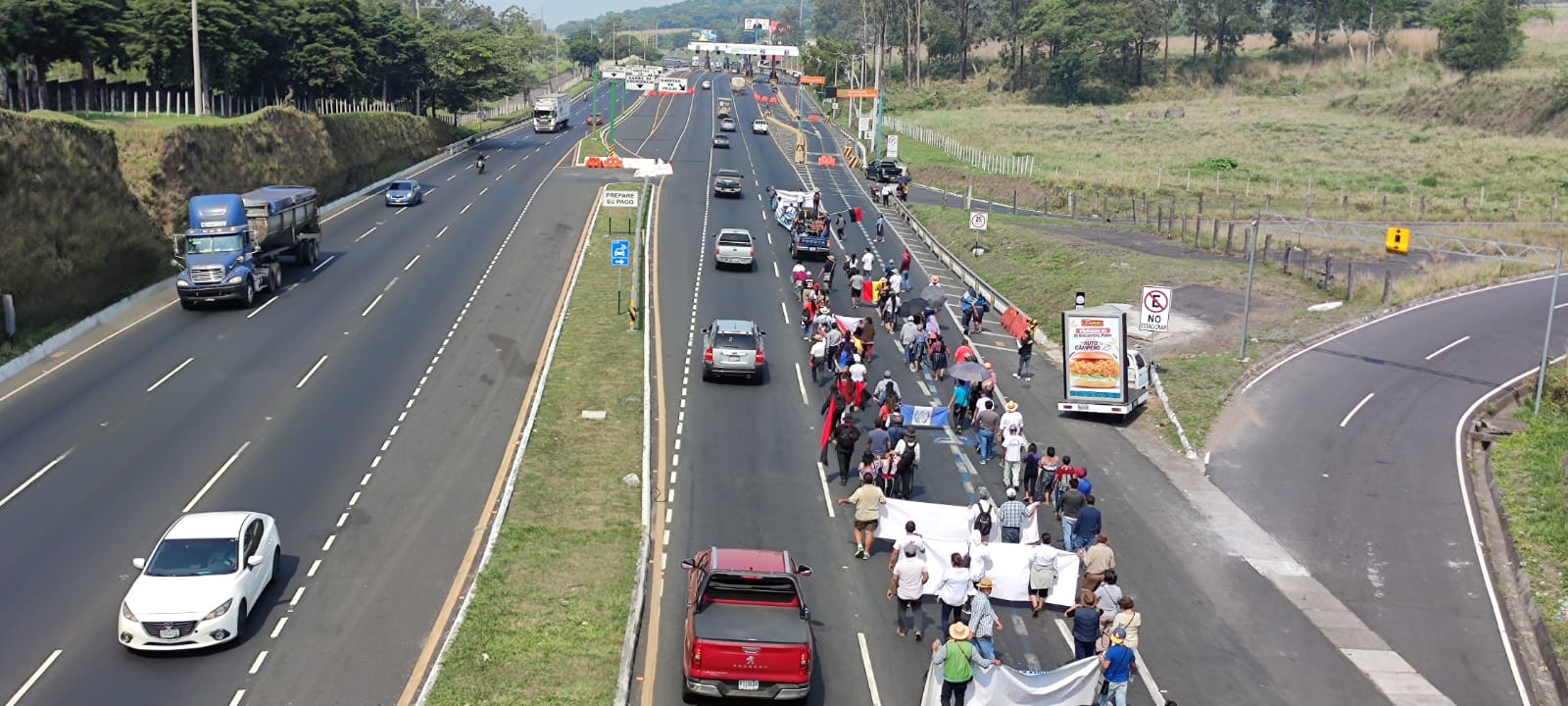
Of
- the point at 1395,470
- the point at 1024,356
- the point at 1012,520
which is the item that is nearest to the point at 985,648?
the point at 1012,520

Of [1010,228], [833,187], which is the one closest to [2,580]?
[1010,228]

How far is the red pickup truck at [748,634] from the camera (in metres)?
17.3

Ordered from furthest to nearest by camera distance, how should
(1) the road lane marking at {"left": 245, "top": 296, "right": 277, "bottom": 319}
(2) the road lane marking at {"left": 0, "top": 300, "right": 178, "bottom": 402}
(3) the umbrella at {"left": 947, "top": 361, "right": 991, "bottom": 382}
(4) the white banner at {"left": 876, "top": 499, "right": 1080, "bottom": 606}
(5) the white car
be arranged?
(1) the road lane marking at {"left": 245, "top": 296, "right": 277, "bottom": 319}
(2) the road lane marking at {"left": 0, "top": 300, "right": 178, "bottom": 402}
(3) the umbrella at {"left": 947, "top": 361, "right": 991, "bottom": 382}
(4) the white banner at {"left": 876, "top": 499, "right": 1080, "bottom": 606}
(5) the white car

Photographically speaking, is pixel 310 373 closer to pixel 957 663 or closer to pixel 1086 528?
pixel 1086 528

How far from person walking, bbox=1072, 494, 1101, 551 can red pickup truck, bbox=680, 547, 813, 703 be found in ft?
23.7

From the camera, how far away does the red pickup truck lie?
17266mm

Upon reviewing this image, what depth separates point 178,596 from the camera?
1912 centimetres

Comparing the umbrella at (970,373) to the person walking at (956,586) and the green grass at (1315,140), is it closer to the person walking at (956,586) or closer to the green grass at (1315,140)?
the person walking at (956,586)

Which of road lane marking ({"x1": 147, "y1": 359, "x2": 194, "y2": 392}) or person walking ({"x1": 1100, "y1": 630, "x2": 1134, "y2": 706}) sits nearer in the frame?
person walking ({"x1": 1100, "y1": 630, "x2": 1134, "y2": 706})

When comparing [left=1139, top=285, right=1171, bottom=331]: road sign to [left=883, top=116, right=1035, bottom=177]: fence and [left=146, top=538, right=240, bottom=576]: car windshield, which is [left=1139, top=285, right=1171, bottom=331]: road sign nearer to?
[left=146, top=538, right=240, bottom=576]: car windshield

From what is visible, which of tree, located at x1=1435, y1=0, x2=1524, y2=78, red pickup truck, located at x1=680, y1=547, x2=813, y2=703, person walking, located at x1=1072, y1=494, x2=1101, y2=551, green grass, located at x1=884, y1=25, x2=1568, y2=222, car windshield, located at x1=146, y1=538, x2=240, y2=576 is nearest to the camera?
red pickup truck, located at x1=680, y1=547, x2=813, y2=703

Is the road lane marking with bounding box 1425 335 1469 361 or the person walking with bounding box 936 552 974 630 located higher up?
the road lane marking with bounding box 1425 335 1469 361

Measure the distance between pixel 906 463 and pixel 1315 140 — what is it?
9067 cm

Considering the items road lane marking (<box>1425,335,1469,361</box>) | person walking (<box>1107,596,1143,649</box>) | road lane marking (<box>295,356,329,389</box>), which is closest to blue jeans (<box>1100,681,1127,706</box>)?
person walking (<box>1107,596,1143,649</box>)
